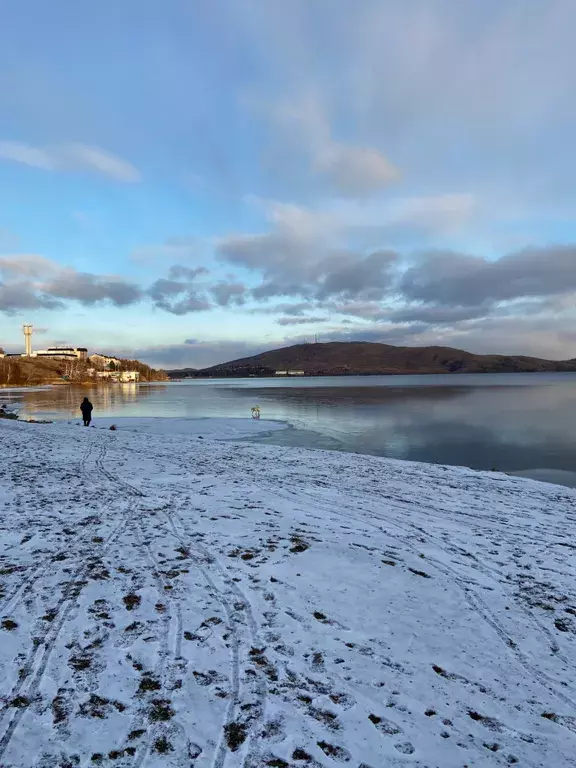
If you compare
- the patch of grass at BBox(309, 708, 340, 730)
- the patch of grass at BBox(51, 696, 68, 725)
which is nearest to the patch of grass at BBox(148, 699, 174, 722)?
the patch of grass at BBox(51, 696, 68, 725)

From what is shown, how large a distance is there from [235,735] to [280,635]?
143 cm

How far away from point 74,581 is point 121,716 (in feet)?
9.18

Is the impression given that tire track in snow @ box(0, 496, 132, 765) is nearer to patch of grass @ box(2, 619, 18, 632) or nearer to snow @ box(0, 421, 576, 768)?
snow @ box(0, 421, 576, 768)

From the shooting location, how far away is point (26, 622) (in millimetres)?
5008

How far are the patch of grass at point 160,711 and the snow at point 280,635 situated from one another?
0.02 meters

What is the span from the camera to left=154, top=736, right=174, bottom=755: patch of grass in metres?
3.45

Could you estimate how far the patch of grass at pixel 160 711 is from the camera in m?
3.75

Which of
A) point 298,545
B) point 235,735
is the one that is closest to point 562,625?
point 298,545

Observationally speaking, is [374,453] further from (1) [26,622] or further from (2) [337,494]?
(1) [26,622]

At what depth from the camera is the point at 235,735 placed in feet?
11.8

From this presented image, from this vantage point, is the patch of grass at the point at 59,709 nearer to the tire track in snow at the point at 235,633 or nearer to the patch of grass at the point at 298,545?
the tire track in snow at the point at 235,633

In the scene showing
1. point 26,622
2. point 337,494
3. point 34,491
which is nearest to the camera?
point 26,622

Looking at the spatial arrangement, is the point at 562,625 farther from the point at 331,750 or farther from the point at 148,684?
the point at 148,684

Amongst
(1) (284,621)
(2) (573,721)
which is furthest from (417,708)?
(1) (284,621)
